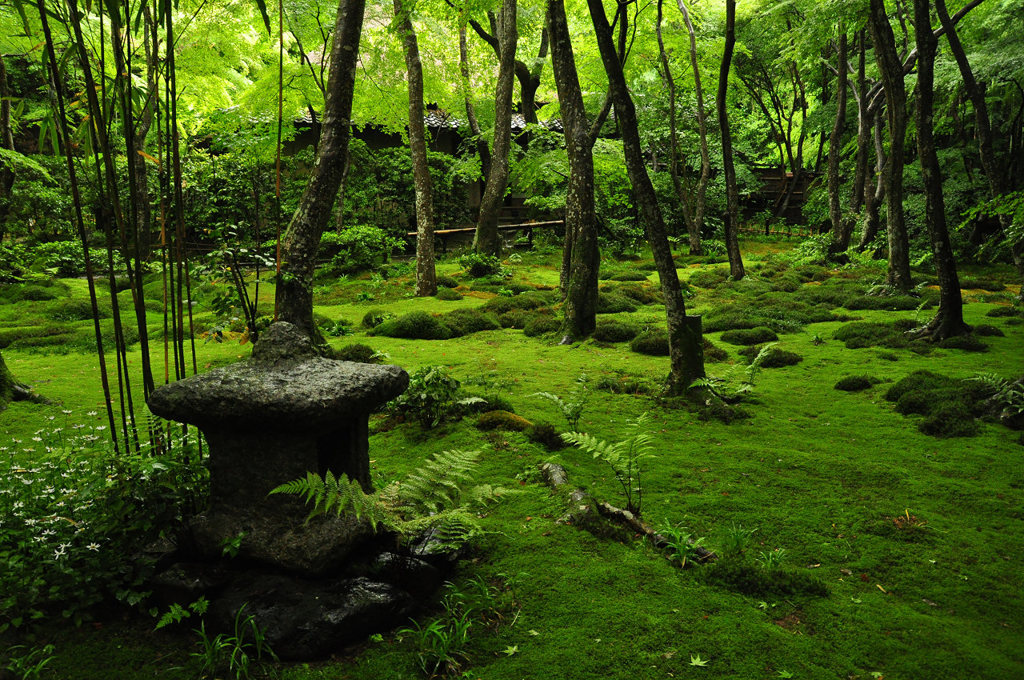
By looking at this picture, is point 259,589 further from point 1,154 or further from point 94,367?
point 1,154

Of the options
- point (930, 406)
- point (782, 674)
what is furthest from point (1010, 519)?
point (782, 674)

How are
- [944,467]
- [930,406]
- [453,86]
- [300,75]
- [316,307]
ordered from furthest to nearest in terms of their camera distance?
[453,86] → [300,75] → [316,307] → [930,406] → [944,467]

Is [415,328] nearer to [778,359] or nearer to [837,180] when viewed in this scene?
[778,359]

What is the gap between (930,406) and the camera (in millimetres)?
6020

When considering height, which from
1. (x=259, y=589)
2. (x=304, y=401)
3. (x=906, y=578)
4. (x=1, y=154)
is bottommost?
(x=906, y=578)

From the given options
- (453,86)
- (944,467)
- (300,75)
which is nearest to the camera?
(944,467)

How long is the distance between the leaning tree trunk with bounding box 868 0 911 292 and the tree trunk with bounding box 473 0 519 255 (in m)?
7.82

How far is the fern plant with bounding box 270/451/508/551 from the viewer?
285 cm

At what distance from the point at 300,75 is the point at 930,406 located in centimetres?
1499

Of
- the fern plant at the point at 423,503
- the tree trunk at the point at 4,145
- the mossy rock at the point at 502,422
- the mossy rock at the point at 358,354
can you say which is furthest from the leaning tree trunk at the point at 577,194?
the tree trunk at the point at 4,145

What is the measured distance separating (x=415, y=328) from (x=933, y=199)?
7.36 m

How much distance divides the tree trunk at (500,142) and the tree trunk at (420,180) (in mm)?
2736

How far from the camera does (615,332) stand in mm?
9352

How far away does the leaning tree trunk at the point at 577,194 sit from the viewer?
345 inches
